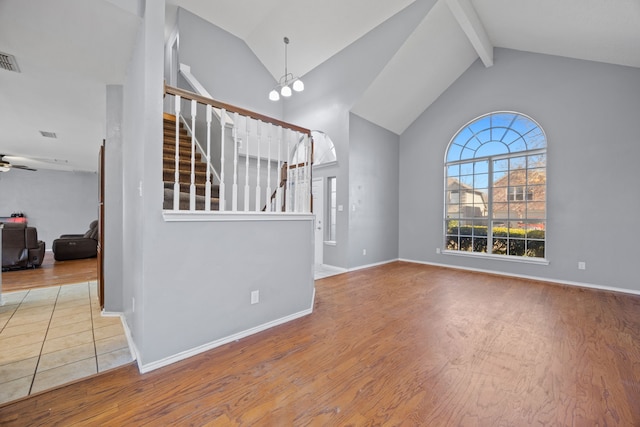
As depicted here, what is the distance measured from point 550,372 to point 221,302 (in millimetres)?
2532

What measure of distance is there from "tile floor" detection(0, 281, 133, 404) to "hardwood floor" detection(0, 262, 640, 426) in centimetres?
21

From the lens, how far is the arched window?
4.62 m

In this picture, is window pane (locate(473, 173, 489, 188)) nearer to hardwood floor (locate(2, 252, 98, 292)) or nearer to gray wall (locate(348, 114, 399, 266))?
gray wall (locate(348, 114, 399, 266))

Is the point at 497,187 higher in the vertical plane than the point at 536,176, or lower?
lower

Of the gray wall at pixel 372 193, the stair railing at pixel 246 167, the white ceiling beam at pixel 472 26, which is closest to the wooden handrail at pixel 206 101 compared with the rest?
the stair railing at pixel 246 167

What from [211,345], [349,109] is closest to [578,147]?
[349,109]

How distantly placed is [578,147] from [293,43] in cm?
563

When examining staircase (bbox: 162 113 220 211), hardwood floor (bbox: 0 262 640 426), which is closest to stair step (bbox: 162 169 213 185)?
staircase (bbox: 162 113 220 211)

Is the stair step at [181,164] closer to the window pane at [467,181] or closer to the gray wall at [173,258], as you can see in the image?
the gray wall at [173,258]

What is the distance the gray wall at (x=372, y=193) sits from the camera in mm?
5266

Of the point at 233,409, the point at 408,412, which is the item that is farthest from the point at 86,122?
the point at 408,412

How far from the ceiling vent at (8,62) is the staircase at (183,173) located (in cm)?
141

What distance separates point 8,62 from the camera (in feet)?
8.20

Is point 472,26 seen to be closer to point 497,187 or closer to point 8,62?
point 497,187
